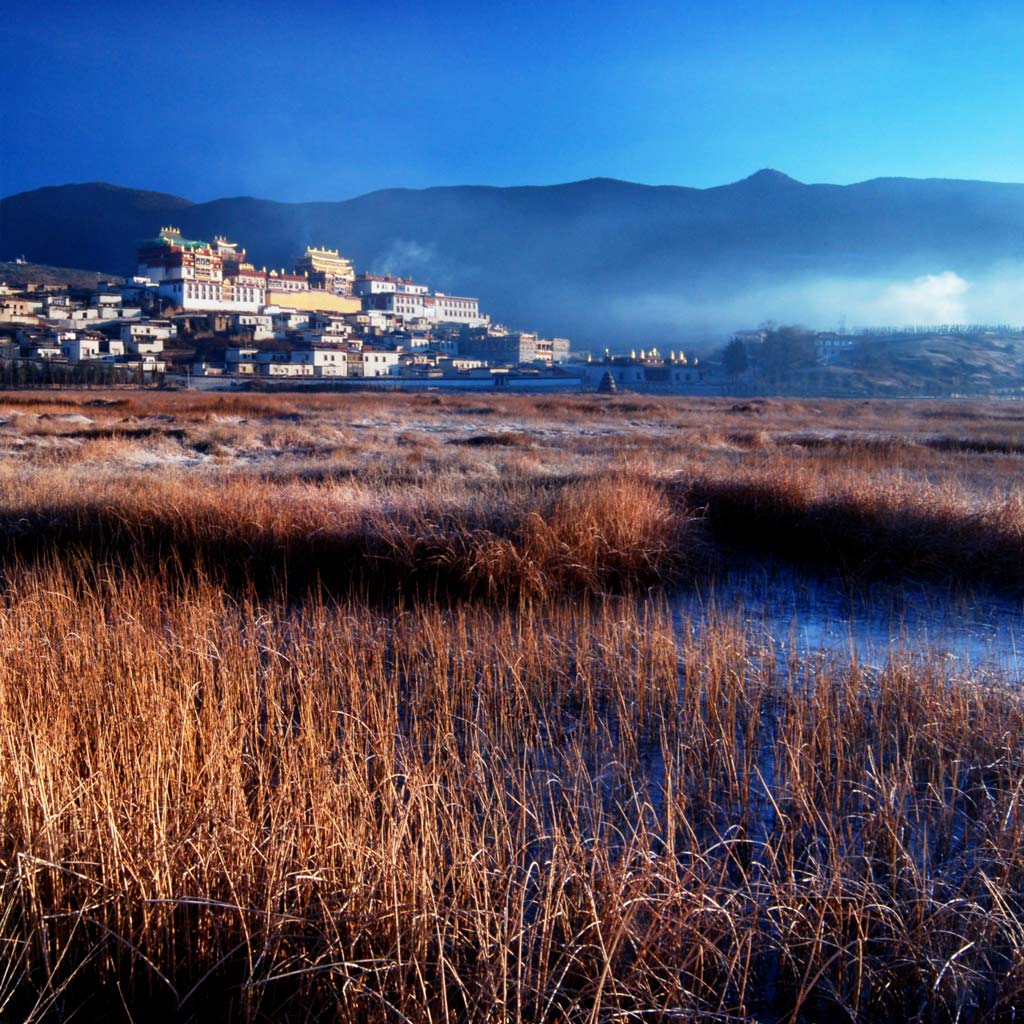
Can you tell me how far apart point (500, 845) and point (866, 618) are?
582 cm

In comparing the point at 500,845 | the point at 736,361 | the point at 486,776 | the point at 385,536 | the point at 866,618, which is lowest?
the point at 866,618

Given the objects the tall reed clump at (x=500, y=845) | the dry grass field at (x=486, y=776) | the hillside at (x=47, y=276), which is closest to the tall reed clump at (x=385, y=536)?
the dry grass field at (x=486, y=776)

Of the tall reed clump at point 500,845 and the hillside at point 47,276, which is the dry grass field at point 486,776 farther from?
the hillside at point 47,276

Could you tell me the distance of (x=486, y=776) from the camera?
4613mm

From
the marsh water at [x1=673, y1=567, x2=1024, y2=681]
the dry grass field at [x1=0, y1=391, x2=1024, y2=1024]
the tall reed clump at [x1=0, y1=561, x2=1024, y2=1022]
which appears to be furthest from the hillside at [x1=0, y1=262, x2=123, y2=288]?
the tall reed clump at [x1=0, y1=561, x2=1024, y2=1022]

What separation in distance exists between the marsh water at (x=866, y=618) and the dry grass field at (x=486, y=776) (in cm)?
34

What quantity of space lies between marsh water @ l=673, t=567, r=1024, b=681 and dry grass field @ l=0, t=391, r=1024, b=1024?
0.34m

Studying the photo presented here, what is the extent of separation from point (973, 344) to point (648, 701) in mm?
144935

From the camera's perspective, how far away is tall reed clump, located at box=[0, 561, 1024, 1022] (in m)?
2.88

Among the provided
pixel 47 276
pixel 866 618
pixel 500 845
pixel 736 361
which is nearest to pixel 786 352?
pixel 736 361

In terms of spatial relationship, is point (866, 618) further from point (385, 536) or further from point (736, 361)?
point (736, 361)

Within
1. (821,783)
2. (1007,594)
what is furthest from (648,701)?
(1007,594)

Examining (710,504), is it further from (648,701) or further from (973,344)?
(973,344)

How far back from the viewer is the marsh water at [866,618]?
22.0 feet
